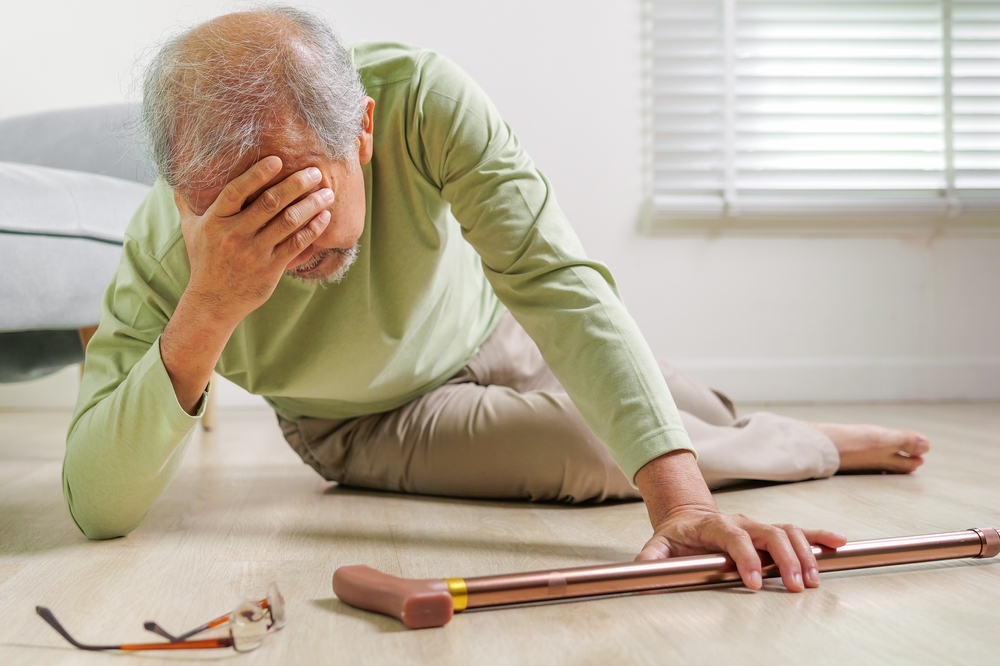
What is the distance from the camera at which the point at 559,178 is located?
2246 mm

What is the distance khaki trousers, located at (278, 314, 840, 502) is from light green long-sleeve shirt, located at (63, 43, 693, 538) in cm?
5

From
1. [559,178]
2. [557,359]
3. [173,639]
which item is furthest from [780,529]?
[559,178]

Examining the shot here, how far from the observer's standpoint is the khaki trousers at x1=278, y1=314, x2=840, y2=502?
104 cm

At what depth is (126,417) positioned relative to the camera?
824mm

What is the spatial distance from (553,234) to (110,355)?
1.67ft

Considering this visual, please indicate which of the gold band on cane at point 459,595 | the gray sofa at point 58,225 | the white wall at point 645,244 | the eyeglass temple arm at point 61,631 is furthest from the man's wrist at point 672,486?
the white wall at point 645,244

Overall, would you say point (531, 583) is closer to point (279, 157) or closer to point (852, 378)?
point (279, 157)

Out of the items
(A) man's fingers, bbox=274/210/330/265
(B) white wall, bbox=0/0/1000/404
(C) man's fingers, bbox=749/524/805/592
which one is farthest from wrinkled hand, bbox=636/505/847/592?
(B) white wall, bbox=0/0/1000/404

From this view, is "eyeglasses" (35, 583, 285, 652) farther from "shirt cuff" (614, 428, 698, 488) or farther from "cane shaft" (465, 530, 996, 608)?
"shirt cuff" (614, 428, 698, 488)

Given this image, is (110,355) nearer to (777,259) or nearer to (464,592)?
(464,592)

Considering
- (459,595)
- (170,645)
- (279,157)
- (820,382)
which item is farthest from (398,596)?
(820,382)

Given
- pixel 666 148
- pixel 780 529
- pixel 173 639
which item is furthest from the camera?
pixel 666 148

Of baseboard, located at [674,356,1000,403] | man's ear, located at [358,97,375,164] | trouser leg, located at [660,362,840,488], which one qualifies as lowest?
baseboard, located at [674,356,1000,403]

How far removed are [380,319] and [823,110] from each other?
1.71m
